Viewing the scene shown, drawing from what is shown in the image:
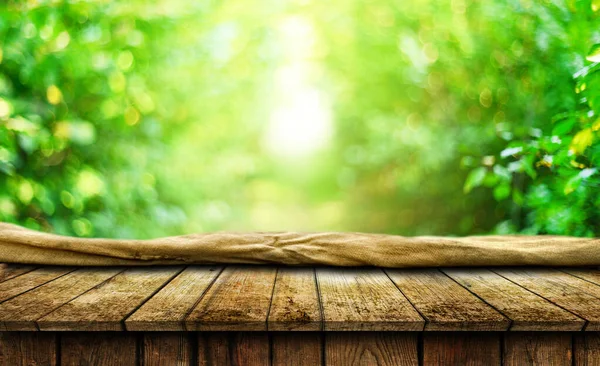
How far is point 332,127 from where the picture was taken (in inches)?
286

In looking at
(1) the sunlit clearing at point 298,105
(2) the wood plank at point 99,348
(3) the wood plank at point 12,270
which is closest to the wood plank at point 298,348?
(2) the wood plank at point 99,348

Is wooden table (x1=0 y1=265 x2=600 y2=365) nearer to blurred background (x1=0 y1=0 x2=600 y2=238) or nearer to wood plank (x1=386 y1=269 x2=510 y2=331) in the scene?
wood plank (x1=386 y1=269 x2=510 y2=331)

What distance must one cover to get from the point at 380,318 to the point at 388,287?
0.23m

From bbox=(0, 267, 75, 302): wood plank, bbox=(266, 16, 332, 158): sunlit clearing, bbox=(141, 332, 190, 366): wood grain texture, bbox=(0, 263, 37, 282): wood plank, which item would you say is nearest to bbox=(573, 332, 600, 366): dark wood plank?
bbox=(141, 332, 190, 366): wood grain texture

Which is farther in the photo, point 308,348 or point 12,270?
point 12,270

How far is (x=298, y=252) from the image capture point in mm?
1478

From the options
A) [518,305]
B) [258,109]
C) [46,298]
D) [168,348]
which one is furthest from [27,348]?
[258,109]

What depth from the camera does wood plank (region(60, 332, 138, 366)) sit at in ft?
3.58

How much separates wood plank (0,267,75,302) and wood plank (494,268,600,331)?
1119 mm

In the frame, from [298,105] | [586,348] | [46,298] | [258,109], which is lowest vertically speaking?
[586,348]

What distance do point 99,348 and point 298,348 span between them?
15.2 inches

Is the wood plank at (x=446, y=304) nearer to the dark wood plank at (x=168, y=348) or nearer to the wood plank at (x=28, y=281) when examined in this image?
the dark wood plank at (x=168, y=348)

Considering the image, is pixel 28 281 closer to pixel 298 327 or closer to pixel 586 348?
pixel 298 327

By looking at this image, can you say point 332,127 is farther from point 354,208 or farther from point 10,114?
point 10,114
